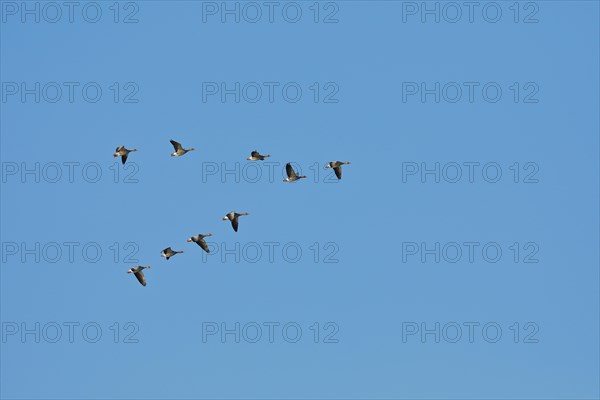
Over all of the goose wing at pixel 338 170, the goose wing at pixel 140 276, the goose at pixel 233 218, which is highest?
the goose wing at pixel 338 170

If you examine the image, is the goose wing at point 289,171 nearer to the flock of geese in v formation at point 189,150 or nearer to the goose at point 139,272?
the flock of geese in v formation at point 189,150

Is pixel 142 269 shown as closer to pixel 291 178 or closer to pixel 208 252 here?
pixel 208 252

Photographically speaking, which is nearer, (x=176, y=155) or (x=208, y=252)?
(x=208, y=252)

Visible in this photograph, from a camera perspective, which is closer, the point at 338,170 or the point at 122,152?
the point at 122,152

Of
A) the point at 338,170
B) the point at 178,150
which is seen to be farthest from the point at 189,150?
the point at 338,170

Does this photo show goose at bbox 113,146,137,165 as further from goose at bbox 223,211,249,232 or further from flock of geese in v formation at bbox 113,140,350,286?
goose at bbox 223,211,249,232

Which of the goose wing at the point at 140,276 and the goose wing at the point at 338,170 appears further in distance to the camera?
the goose wing at the point at 338,170

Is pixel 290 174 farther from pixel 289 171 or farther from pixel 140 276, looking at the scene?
pixel 140 276

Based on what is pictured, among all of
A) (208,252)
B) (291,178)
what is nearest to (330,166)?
(291,178)

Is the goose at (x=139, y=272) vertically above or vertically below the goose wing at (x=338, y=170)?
below

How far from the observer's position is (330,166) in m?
93.8

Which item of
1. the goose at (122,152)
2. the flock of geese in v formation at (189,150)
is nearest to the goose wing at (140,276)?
the flock of geese in v formation at (189,150)

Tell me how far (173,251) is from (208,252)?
20.5ft

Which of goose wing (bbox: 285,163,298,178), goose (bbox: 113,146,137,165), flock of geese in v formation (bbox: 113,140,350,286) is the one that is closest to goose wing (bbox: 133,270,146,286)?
flock of geese in v formation (bbox: 113,140,350,286)
